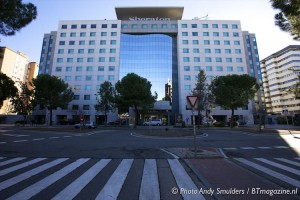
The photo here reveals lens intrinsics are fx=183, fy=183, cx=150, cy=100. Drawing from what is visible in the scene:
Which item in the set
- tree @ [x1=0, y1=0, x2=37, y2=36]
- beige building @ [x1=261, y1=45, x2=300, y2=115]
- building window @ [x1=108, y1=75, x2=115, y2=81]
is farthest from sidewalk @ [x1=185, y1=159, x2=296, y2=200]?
beige building @ [x1=261, y1=45, x2=300, y2=115]

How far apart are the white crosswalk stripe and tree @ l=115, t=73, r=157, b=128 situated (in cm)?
3442

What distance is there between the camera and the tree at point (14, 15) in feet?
31.7

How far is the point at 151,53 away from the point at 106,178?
64.0 m

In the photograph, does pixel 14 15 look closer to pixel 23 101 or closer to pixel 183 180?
pixel 183 180

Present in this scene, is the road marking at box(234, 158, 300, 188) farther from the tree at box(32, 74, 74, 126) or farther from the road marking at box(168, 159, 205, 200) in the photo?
the tree at box(32, 74, 74, 126)

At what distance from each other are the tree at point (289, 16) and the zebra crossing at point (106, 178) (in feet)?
20.1

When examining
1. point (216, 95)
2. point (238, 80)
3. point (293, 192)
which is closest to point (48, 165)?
point (293, 192)

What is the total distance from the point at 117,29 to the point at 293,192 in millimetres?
71198

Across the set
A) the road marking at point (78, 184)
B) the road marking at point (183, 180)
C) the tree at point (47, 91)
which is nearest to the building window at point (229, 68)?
the tree at point (47, 91)

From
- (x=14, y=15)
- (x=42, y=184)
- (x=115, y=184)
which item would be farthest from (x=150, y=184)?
(x=14, y=15)

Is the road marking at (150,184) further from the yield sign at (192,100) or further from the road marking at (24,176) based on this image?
the yield sign at (192,100)

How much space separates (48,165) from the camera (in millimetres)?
7512

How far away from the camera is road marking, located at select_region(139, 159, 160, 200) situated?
177 inches

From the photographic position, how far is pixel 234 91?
40.3m
